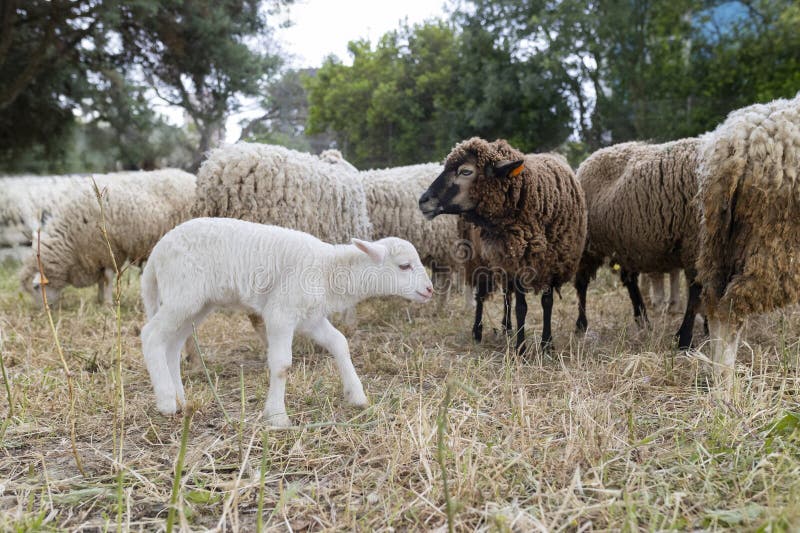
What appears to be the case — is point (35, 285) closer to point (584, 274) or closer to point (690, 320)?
point (584, 274)

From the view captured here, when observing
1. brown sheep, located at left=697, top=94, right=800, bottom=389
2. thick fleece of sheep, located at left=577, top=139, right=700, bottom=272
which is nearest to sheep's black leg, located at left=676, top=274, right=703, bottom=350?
thick fleece of sheep, located at left=577, top=139, right=700, bottom=272

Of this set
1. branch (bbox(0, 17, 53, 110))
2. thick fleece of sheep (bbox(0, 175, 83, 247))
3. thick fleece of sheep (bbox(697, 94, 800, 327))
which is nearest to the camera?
thick fleece of sheep (bbox(697, 94, 800, 327))

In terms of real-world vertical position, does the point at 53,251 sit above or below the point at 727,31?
below

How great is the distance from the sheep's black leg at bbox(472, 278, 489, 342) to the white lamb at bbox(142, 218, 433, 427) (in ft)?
5.36

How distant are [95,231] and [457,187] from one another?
475 cm

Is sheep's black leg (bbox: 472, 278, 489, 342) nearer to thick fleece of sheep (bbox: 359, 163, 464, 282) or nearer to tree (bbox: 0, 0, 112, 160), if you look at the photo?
thick fleece of sheep (bbox: 359, 163, 464, 282)

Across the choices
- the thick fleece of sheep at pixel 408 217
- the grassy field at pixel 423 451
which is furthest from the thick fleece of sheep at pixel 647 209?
the thick fleece of sheep at pixel 408 217

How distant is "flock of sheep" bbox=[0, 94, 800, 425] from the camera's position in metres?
2.83

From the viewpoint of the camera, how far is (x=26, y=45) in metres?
8.34

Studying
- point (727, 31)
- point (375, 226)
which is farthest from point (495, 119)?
point (375, 226)

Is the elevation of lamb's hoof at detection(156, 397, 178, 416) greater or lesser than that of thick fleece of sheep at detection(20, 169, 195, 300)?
lesser

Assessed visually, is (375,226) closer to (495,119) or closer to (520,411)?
(520,411)

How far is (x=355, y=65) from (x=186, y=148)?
9129 mm

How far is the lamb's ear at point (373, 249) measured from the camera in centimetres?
288
